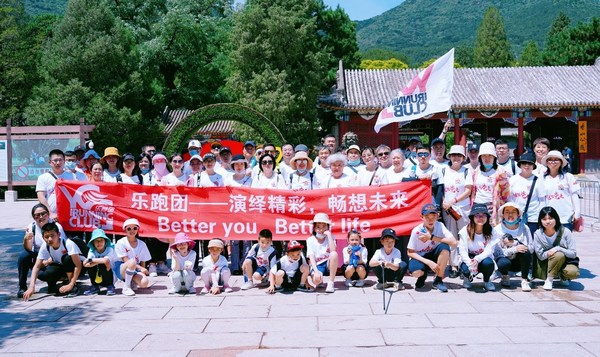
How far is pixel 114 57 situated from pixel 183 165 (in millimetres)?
18347

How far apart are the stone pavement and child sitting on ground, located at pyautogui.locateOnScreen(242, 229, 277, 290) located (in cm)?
21

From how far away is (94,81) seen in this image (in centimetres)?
2436

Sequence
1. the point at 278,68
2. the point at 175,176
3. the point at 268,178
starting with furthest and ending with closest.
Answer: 1. the point at 278,68
2. the point at 175,176
3. the point at 268,178

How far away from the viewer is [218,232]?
7188mm

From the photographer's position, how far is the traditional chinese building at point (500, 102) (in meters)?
24.0

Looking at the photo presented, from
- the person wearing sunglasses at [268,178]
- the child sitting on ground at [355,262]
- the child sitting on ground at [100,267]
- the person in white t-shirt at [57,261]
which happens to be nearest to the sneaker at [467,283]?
the child sitting on ground at [355,262]

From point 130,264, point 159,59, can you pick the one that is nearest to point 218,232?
point 130,264

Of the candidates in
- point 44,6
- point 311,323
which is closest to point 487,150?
point 311,323

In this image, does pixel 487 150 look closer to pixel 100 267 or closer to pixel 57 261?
pixel 100 267

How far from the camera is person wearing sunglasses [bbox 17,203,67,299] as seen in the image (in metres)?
6.21

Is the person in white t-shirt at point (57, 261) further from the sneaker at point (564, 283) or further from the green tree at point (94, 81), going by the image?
the green tree at point (94, 81)

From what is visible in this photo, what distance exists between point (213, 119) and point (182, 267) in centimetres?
601

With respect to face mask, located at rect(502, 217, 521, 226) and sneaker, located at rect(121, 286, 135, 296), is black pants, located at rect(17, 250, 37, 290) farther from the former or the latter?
face mask, located at rect(502, 217, 521, 226)

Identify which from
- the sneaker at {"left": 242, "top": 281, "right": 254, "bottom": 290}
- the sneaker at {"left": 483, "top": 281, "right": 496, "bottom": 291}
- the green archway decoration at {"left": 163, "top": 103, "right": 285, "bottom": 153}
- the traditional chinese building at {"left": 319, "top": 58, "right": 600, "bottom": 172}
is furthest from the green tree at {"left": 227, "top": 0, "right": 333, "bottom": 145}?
the sneaker at {"left": 483, "top": 281, "right": 496, "bottom": 291}
